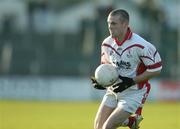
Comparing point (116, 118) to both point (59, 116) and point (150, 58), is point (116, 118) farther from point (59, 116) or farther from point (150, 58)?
point (59, 116)

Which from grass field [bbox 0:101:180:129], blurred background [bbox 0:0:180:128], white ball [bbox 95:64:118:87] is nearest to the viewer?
white ball [bbox 95:64:118:87]

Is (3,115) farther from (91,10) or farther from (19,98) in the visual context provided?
(91,10)

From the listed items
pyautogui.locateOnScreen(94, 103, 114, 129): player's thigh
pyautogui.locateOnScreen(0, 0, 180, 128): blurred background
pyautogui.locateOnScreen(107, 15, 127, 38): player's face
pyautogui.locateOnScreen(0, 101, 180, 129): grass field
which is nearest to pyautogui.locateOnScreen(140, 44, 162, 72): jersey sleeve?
pyautogui.locateOnScreen(107, 15, 127, 38): player's face

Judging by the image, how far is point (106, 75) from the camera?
11.2 m

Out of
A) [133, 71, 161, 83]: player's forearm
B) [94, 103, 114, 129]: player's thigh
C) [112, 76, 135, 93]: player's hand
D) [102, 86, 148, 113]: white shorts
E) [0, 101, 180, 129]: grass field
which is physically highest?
[133, 71, 161, 83]: player's forearm

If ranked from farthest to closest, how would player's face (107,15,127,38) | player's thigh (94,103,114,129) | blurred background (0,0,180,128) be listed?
blurred background (0,0,180,128) < player's thigh (94,103,114,129) < player's face (107,15,127,38)

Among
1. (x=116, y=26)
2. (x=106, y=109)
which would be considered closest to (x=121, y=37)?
(x=116, y=26)

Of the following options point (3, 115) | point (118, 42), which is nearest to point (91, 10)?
point (3, 115)

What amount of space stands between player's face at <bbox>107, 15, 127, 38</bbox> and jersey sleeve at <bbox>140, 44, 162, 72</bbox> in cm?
50

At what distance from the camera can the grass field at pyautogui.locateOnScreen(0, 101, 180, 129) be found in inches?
753

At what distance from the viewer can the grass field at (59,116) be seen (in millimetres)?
19125

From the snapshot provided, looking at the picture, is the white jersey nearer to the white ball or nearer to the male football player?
the male football player

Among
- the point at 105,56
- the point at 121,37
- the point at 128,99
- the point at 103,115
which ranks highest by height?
the point at 121,37

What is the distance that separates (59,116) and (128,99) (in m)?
12.0
